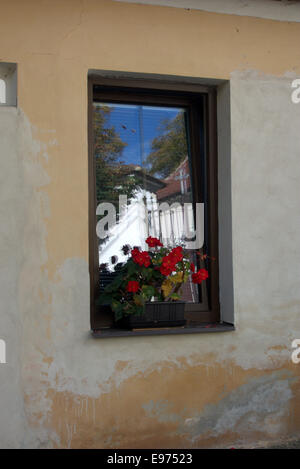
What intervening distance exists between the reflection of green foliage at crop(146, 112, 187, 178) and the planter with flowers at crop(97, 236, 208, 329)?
65 cm

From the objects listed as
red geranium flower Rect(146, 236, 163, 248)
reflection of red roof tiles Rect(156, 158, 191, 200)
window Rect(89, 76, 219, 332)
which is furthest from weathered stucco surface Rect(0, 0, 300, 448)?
red geranium flower Rect(146, 236, 163, 248)

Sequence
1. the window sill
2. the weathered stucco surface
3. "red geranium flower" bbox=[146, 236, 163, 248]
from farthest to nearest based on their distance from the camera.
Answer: "red geranium flower" bbox=[146, 236, 163, 248], the window sill, the weathered stucco surface

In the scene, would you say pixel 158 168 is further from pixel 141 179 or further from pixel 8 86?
pixel 8 86

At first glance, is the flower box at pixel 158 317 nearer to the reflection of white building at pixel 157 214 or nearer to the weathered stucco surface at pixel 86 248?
the weathered stucco surface at pixel 86 248

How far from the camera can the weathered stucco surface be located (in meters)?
4.07

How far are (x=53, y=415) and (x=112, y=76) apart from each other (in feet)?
7.82

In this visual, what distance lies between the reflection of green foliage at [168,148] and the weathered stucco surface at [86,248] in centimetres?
34

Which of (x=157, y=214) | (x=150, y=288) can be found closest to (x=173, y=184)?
(x=157, y=214)

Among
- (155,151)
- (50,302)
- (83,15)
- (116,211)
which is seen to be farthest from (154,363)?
(83,15)

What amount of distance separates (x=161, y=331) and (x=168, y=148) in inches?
56.4

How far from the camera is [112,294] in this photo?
431cm

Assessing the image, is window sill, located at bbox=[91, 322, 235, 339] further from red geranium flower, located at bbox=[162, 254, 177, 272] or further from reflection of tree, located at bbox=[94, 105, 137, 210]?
reflection of tree, located at bbox=[94, 105, 137, 210]
